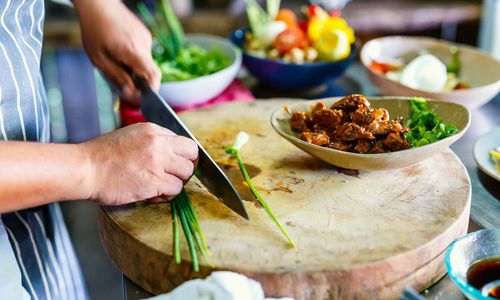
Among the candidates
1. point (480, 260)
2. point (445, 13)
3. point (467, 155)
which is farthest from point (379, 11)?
point (480, 260)

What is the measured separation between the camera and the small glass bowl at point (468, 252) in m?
0.94

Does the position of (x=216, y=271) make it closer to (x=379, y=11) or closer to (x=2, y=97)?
(x=2, y=97)

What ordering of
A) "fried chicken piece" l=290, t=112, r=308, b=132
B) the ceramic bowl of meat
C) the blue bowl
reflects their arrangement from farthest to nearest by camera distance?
the blue bowl → "fried chicken piece" l=290, t=112, r=308, b=132 → the ceramic bowl of meat

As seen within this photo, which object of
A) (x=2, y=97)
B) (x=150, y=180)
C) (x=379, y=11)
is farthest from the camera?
(x=379, y=11)

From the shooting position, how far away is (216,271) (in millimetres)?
967

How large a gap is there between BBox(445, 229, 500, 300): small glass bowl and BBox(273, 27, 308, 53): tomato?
1021mm

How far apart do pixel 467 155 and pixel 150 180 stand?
892mm

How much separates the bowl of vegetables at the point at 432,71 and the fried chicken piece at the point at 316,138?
484 mm

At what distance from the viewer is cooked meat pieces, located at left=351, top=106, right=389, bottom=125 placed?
1199 millimetres

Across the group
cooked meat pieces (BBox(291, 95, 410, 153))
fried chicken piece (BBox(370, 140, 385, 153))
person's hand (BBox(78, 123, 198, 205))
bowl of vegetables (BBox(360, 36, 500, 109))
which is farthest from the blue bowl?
person's hand (BBox(78, 123, 198, 205))

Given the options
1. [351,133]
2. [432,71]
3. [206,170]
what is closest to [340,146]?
[351,133]

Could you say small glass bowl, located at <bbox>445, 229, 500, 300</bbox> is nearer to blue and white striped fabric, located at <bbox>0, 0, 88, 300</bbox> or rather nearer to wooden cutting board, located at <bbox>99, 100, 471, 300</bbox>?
wooden cutting board, located at <bbox>99, 100, 471, 300</bbox>

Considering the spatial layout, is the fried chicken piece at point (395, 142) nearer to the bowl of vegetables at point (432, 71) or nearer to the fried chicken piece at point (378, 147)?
the fried chicken piece at point (378, 147)

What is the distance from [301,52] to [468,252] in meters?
1.02
